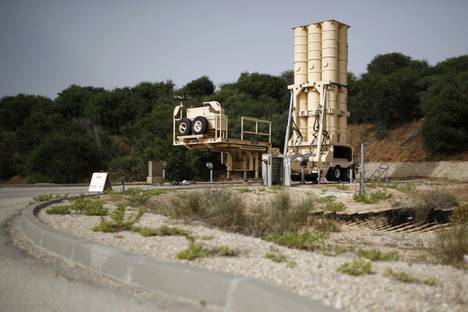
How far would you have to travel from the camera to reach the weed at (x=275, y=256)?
217 inches

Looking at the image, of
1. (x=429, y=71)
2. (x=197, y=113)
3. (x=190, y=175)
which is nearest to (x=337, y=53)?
(x=197, y=113)

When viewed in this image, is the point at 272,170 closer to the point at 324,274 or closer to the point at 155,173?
the point at 155,173

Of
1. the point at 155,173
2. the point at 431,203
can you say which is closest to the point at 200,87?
the point at 155,173

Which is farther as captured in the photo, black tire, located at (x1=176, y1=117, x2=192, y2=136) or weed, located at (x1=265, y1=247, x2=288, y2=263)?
black tire, located at (x1=176, y1=117, x2=192, y2=136)

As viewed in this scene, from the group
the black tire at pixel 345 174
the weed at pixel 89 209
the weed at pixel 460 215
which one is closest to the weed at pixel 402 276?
the weed at pixel 89 209

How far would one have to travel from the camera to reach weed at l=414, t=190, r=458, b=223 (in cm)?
1370

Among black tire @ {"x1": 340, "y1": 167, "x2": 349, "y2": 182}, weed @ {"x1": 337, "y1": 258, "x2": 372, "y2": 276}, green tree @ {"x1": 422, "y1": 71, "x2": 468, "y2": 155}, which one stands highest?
green tree @ {"x1": 422, "y1": 71, "x2": 468, "y2": 155}

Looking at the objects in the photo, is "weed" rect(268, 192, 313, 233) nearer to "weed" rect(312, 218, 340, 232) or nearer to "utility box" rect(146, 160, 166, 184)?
"weed" rect(312, 218, 340, 232)

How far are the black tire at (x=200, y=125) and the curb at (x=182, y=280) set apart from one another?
642 inches

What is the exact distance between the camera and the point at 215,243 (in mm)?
6605

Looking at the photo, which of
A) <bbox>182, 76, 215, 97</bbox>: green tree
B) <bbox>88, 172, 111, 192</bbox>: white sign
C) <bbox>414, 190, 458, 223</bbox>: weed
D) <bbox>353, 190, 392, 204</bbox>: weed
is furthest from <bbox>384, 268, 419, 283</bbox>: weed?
<bbox>182, 76, 215, 97</bbox>: green tree

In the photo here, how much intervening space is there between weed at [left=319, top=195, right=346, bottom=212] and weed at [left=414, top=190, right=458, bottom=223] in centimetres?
205

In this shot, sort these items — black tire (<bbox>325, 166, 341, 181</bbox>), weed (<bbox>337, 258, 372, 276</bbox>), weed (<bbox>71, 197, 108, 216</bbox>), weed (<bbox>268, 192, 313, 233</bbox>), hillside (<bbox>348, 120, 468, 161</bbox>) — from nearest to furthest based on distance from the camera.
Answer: weed (<bbox>337, 258, 372, 276</bbox>) → weed (<bbox>268, 192, 313, 233</bbox>) → weed (<bbox>71, 197, 108, 216</bbox>) → black tire (<bbox>325, 166, 341, 181</bbox>) → hillside (<bbox>348, 120, 468, 161</bbox>)

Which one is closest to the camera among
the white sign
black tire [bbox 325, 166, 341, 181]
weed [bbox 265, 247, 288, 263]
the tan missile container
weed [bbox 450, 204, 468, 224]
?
weed [bbox 265, 247, 288, 263]
